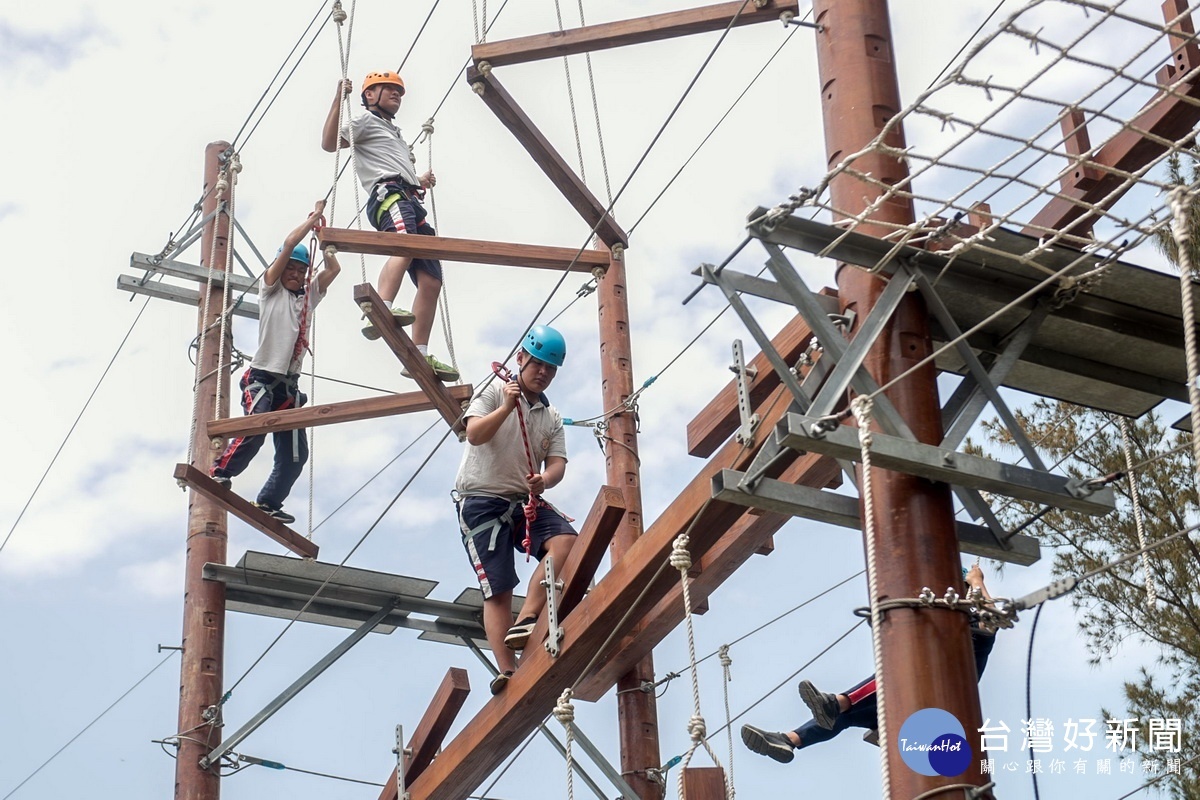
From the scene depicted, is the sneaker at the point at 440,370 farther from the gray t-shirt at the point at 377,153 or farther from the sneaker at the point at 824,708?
the sneaker at the point at 824,708

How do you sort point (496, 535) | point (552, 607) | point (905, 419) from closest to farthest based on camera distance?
point (905, 419)
point (552, 607)
point (496, 535)

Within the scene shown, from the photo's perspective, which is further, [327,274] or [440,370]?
[327,274]

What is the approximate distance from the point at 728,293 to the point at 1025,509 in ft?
23.1

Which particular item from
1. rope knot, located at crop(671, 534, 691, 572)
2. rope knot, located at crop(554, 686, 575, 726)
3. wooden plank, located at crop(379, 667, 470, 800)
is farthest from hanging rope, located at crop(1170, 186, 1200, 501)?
wooden plank, located at crop(379, 667, 470, 800)

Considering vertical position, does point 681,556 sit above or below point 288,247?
below

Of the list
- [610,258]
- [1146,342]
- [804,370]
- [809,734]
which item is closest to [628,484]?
[610,258]

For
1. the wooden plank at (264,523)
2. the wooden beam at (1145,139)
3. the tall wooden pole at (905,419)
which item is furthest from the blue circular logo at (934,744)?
the wooden plank at (264,523)

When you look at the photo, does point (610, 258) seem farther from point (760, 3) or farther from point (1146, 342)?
point (1146, 342)

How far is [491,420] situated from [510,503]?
2.11 ft

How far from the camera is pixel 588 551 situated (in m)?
7.33

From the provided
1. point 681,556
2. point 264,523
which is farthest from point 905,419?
point 264,523

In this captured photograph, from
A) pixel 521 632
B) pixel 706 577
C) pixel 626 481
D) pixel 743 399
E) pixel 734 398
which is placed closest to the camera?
pixel 743 399

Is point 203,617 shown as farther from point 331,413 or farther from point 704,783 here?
point 704,783

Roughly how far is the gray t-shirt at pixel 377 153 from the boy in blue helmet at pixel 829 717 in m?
4.11
